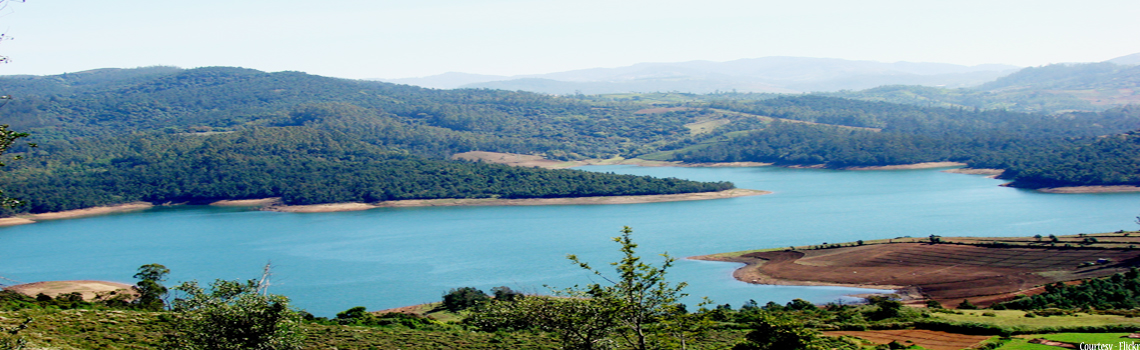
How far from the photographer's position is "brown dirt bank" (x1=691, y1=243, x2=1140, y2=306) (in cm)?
3791

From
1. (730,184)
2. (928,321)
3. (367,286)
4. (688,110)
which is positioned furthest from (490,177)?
(688,110)

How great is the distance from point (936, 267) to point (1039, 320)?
20.5 metres

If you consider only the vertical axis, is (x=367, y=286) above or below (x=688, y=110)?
below

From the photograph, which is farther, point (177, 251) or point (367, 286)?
point (177, 251)

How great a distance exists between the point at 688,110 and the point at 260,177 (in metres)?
108

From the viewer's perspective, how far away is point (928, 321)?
2500cm

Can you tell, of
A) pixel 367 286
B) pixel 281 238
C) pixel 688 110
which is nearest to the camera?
pixel 367 286

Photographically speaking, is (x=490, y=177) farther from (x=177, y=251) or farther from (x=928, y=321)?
(x=928, y=321)

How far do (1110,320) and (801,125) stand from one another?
137 m

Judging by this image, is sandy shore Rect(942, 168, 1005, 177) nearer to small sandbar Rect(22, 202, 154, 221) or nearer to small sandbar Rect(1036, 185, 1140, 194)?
small sandbar Rect(1036, 185, 1140, 194)

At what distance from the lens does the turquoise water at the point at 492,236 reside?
49.3 metres

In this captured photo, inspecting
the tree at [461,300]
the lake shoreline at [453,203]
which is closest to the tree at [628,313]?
the tree at [461,300]

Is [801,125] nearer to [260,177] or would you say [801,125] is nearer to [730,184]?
[730,184]

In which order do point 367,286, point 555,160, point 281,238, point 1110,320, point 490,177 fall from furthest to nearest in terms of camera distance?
point 555,160, point 490,177, point 281,238, point 367,286, point 1110,320
